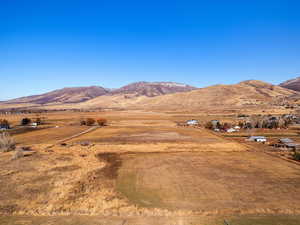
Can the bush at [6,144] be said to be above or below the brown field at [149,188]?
above

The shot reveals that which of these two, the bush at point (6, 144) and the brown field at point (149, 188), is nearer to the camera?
the brown field at point (149, 188)

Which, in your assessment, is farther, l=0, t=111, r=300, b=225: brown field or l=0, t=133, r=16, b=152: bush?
l=0, t=133, r=16, b=152: bush

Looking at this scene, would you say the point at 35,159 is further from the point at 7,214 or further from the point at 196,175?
the point at 196,175

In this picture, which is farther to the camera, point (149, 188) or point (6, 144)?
point (6, 144)

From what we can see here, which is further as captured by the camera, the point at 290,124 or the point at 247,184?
the point at 290,124

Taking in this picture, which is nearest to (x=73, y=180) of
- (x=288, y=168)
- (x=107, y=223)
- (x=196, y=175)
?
(x=107, y=223)

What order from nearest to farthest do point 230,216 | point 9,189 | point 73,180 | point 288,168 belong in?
1. point 230,216
2. point 9,189
3. point 73,180
4. point 288,168

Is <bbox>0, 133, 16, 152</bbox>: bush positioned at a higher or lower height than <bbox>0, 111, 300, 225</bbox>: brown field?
higher

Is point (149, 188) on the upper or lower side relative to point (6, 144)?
lower
